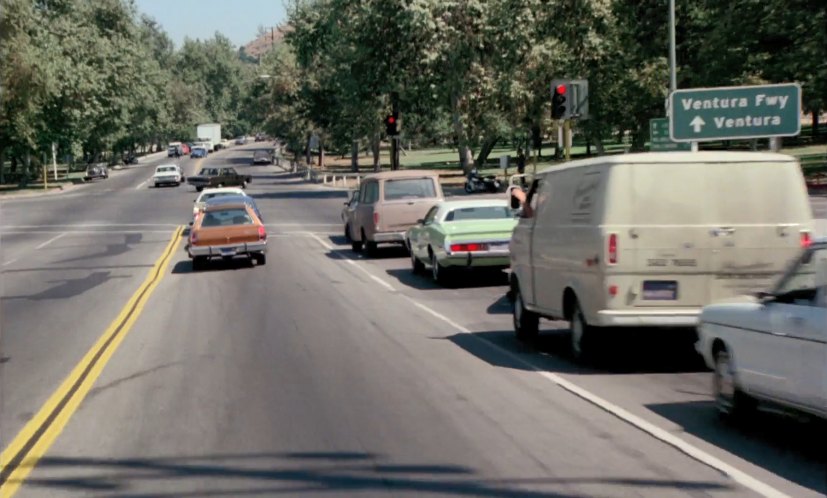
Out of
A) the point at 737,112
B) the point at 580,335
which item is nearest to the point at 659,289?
the point at 580,335

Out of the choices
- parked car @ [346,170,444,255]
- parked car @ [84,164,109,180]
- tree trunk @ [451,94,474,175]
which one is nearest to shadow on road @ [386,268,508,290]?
parked car @ [346,170,444,255]

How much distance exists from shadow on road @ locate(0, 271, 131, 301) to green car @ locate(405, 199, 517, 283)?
6.92m

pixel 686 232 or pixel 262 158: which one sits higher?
pixel 262 158

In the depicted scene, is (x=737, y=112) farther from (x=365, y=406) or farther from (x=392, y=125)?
(x=392, y=125)

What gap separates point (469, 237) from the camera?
2153 cm

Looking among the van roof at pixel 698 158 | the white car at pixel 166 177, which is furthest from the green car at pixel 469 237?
the white car at pixel 166 177

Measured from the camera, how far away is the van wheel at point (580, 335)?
41.6 feet

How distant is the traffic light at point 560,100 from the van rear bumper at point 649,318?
13.0 meters

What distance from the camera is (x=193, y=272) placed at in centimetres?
2723

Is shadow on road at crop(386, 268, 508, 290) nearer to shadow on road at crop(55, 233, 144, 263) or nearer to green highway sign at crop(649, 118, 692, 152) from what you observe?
green highway sign at crop(649, 118, 692, 152)

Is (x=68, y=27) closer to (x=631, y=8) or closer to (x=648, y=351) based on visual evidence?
(x=631, y=8)

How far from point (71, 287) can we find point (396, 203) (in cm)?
793

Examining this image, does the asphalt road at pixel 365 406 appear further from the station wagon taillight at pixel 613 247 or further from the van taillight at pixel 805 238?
the van taillight at pixel 805 238

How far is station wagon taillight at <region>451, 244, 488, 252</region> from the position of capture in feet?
70.5
